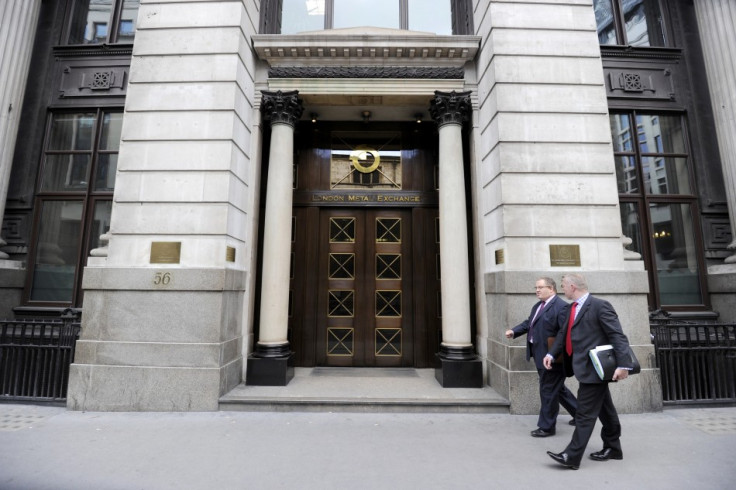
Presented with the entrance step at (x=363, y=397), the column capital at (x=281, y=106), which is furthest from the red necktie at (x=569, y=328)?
the column capital at (x=281, y=106)

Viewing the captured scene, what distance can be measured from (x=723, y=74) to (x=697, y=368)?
7248 mm

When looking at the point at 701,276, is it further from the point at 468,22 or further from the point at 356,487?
the point at 356,487

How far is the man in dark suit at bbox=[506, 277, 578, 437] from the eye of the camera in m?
5.04

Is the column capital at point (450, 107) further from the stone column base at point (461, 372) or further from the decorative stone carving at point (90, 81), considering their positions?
the decorative stone carving at point (90, 81)

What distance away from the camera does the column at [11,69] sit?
8.56 m

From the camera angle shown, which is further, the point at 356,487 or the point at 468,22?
the point at 468,22

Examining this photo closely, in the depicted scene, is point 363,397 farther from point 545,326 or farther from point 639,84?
point 639,84

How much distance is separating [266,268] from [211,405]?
2.73 metres

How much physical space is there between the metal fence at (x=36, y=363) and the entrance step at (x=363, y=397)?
118 inches

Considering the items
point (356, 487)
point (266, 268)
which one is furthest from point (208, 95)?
point (356, 487)

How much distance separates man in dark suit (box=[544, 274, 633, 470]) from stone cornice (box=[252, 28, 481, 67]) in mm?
6052

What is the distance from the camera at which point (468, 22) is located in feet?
29.3

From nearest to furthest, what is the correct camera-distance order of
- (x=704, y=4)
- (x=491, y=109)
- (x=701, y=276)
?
(x=491, y=109), (x=701, y=276), (x=704, y=4)

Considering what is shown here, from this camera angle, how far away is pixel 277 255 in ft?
25.2
